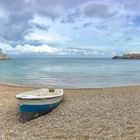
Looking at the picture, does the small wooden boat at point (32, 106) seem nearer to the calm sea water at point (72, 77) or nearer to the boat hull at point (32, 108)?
the boat hull at point (32, 108)

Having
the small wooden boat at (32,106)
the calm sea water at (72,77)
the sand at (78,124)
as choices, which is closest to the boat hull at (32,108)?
the small wooden boat at (32,106)

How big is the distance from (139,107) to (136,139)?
5274 millimetres

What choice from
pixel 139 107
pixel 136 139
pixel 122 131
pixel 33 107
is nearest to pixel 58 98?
pixel 33 107

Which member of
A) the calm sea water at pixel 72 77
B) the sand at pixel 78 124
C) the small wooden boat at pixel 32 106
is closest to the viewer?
the sand at pixel 78 124

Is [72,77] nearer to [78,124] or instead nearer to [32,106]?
[32,106]

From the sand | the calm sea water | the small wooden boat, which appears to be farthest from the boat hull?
the calm sea water

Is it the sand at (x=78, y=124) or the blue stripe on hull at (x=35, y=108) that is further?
the blue stripe on hull at (x=35, y=108)

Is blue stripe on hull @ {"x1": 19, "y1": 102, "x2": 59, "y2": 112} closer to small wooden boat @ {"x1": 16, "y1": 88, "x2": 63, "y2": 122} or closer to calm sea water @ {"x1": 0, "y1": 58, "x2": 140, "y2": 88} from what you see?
small wooden boat @ {"x1": 16, "y1": 88, "x2": 63, "y2": 122}

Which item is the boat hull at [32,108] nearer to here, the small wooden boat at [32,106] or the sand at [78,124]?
the small wooden boat at [32,106]

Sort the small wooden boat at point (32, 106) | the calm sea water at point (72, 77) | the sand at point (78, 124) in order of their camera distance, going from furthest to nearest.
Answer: the calm sea water at point (72, 77) < the small wooden boat at point (32, 106) < the sand at point (78, 124)

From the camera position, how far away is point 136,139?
9367 millimetres

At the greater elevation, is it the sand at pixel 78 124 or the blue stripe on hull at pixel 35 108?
the blue stripe on hull at pixel 35 108

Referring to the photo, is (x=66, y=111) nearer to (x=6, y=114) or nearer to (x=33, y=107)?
(x=33, y=107)

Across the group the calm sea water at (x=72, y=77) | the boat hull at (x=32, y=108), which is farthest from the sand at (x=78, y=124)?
the calm sea water at (x=72, y=77)
